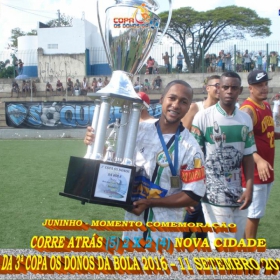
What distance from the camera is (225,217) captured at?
12.6 feet

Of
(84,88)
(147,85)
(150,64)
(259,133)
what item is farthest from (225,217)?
(150,64)

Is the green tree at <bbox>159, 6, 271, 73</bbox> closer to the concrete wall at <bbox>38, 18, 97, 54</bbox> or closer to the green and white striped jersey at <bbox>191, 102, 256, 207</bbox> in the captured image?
the concrete wall at <bbox>38, 18, 97, 54</bbox>

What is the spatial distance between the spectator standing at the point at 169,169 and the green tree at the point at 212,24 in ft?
124

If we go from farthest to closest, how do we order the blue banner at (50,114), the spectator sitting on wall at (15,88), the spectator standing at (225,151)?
the spectator sitting on wall at (15,88)
the blue banner at (50,114)
the spectator standing at (225,151)

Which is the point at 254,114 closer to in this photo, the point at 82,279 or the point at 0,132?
the point at 82,279

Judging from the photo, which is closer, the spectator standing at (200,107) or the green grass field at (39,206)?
the spectator standing at (200,107)

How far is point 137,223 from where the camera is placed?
286 centimetres

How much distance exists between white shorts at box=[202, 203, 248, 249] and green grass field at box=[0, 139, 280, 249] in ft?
4.17

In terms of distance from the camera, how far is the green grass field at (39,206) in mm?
5445

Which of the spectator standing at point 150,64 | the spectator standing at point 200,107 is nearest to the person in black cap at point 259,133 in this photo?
the spectator standing at point 200,107

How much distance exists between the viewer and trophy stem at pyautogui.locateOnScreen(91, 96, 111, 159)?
291cm

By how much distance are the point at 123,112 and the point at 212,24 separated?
39943 millimetres

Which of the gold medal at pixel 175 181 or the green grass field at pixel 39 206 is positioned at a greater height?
the gold medal at pixel 175 181

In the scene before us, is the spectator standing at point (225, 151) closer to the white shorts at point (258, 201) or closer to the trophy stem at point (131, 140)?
the white shorts at point (258, 201)
